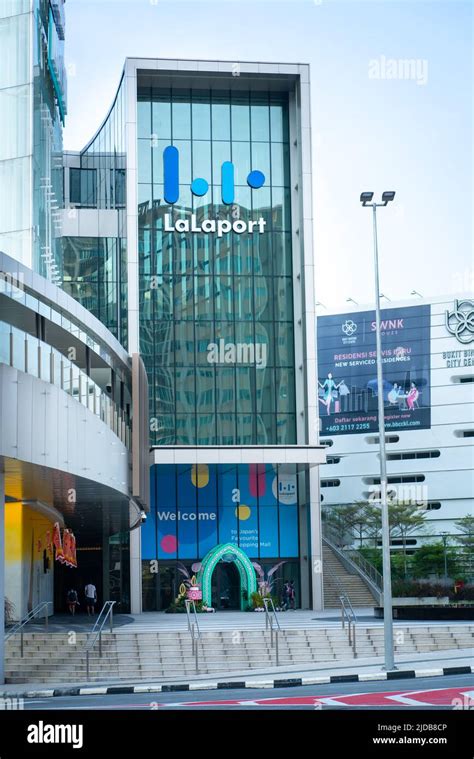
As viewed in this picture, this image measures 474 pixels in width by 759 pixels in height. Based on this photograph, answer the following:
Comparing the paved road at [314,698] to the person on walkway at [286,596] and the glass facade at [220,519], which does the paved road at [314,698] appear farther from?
the glass facade at [220,519]

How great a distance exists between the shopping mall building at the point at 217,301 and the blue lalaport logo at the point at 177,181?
0.06 m

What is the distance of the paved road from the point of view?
60.3ft

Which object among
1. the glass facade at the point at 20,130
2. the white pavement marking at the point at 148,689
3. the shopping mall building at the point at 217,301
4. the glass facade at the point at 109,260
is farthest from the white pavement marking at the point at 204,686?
the glass facade at the point at 109,260

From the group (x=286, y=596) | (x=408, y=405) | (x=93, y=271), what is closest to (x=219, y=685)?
(x=286, y=596)

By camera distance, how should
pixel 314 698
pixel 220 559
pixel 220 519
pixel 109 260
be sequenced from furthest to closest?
pixel 109 260 → pixel 220 519 → pixel 220 559 → pixel 314 698

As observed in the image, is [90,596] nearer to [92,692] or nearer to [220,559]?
[220,559]

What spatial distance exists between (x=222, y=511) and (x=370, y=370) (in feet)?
183

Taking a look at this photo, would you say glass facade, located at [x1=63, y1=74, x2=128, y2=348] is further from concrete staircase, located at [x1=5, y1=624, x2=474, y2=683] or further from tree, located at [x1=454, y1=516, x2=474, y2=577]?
tree, located at [x1=454, y1=516, x2=474, y2=577]

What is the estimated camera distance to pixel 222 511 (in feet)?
177

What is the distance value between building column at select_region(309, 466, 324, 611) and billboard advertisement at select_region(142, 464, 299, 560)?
126 cm

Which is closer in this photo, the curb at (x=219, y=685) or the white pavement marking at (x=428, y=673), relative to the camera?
the curb at (x=219, y=685)

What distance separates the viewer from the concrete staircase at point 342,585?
180 ft

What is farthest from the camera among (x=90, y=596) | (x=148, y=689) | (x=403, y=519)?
(x=403, y=519)

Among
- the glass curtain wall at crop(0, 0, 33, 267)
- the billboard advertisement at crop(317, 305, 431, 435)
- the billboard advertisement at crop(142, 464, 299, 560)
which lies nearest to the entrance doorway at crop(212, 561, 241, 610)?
the billboard advertisement at crop(142, 464, 299, 560)
